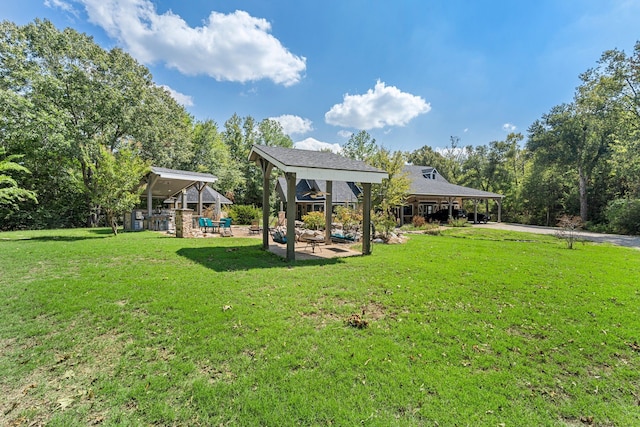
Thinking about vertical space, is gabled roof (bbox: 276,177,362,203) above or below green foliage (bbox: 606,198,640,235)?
above

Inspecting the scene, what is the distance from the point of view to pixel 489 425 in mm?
2654

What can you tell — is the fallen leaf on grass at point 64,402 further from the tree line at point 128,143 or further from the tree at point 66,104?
the tree at point 66,104

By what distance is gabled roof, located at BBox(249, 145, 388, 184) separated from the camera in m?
8.98

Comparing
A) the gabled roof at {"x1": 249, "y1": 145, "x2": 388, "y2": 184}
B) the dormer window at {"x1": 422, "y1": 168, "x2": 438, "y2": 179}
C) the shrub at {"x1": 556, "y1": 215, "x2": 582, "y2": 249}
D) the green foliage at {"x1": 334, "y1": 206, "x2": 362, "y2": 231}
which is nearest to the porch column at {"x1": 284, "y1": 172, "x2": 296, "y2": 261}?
the gabled roof at {"x1": 249, "y1": 145, "x2": 388, "y2": 184}

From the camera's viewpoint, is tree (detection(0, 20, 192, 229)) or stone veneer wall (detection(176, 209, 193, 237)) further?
tree (detection(0, 20, 192, 229))

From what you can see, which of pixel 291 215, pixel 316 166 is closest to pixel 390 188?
pixel 316 166

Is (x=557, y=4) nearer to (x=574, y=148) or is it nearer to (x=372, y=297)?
(x=372, y=297)

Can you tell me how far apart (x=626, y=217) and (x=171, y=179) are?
103 feet

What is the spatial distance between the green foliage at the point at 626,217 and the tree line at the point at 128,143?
8 centimetres

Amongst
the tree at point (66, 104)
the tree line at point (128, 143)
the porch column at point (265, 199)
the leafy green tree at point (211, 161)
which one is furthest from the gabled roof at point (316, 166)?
the leafy green tree at point (211, 161)

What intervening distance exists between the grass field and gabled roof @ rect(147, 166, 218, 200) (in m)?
9.83

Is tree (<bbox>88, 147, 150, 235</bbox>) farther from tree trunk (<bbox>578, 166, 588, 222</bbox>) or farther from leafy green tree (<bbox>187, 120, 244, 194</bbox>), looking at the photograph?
tree trunk (<bbox>578, 166, 588, 222</bbox>)

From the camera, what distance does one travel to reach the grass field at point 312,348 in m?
2.80

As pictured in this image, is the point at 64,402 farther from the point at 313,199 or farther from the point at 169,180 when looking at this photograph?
the point at 313,199
